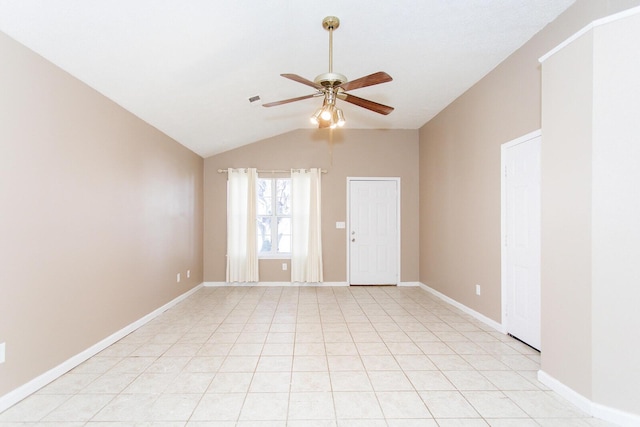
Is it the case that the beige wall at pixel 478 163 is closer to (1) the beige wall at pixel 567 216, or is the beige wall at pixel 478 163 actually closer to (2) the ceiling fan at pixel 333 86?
(1) the beige wall at pixel 567 216

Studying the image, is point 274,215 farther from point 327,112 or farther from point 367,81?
point 367,81

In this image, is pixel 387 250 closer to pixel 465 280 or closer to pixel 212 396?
pixel 465 280

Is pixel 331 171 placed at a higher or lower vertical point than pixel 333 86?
lower

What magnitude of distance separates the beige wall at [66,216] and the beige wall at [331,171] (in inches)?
70.9

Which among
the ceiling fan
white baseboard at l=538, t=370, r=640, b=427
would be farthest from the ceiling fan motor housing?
white baseboard at l=538, t=370, r=640, b=427

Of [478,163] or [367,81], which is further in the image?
[478,163]

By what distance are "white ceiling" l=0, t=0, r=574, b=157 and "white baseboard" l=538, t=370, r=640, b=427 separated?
9.59 feet

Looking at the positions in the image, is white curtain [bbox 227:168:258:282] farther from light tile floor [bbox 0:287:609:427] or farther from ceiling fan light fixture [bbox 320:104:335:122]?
ceiling fan light fixture [bbox 320:104:335:122]

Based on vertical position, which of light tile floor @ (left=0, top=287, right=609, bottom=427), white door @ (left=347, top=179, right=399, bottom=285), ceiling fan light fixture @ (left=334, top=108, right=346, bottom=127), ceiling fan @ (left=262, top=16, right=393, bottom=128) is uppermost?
ceiling fan @ (left=262, top=16, right=393, bottom=128)

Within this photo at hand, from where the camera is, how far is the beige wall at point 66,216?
6.82 ft

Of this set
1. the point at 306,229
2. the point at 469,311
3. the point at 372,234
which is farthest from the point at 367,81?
the point at 372,234

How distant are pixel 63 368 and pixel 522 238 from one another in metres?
4.26

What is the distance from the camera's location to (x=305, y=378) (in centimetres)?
245

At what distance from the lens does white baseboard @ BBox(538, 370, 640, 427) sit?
185cm
